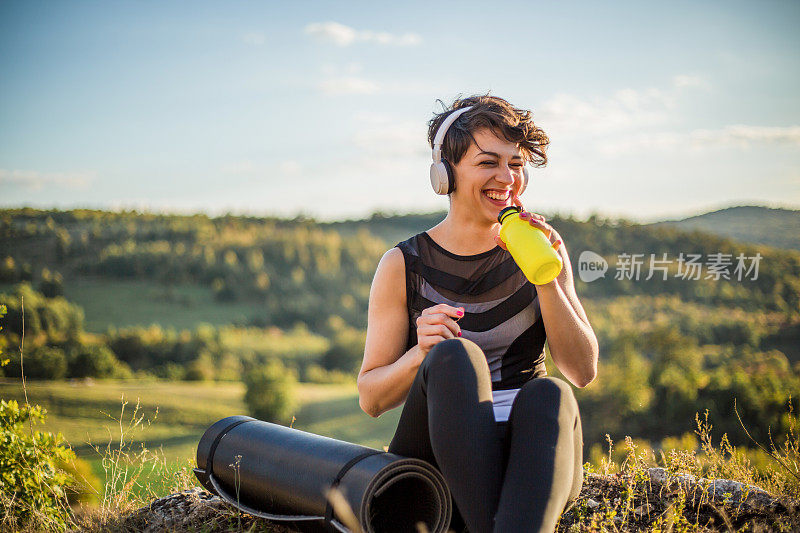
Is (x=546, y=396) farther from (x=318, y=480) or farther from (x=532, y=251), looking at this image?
(x=318, y=480)

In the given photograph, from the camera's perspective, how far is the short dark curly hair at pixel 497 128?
311 centimetres

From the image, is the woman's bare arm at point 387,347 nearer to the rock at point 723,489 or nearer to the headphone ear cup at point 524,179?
the headphone ear cup at point 524,179

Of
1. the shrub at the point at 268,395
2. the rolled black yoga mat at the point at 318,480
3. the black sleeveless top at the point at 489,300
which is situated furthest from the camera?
the shrub at the point at 268,395

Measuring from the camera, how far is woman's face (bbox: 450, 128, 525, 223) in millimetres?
3107

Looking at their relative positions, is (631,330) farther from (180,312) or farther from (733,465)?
(733,465)

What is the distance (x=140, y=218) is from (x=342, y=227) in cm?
1621

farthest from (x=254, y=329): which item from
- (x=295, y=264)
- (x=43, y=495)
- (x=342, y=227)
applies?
(x=43, y=495)

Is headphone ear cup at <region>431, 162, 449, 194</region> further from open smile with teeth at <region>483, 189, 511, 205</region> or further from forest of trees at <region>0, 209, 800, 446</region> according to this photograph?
forest of trees at <region>0, 209, 800, 446</region>

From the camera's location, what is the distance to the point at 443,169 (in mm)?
3148

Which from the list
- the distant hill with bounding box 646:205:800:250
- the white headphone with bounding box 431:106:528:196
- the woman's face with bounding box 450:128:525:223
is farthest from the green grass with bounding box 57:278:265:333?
the woman's face with bounding box 450:128:525:223

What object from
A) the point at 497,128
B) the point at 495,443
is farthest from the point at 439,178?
the point at 495,443

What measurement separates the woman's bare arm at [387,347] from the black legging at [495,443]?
265 millimetres

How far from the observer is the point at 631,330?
3753cm
